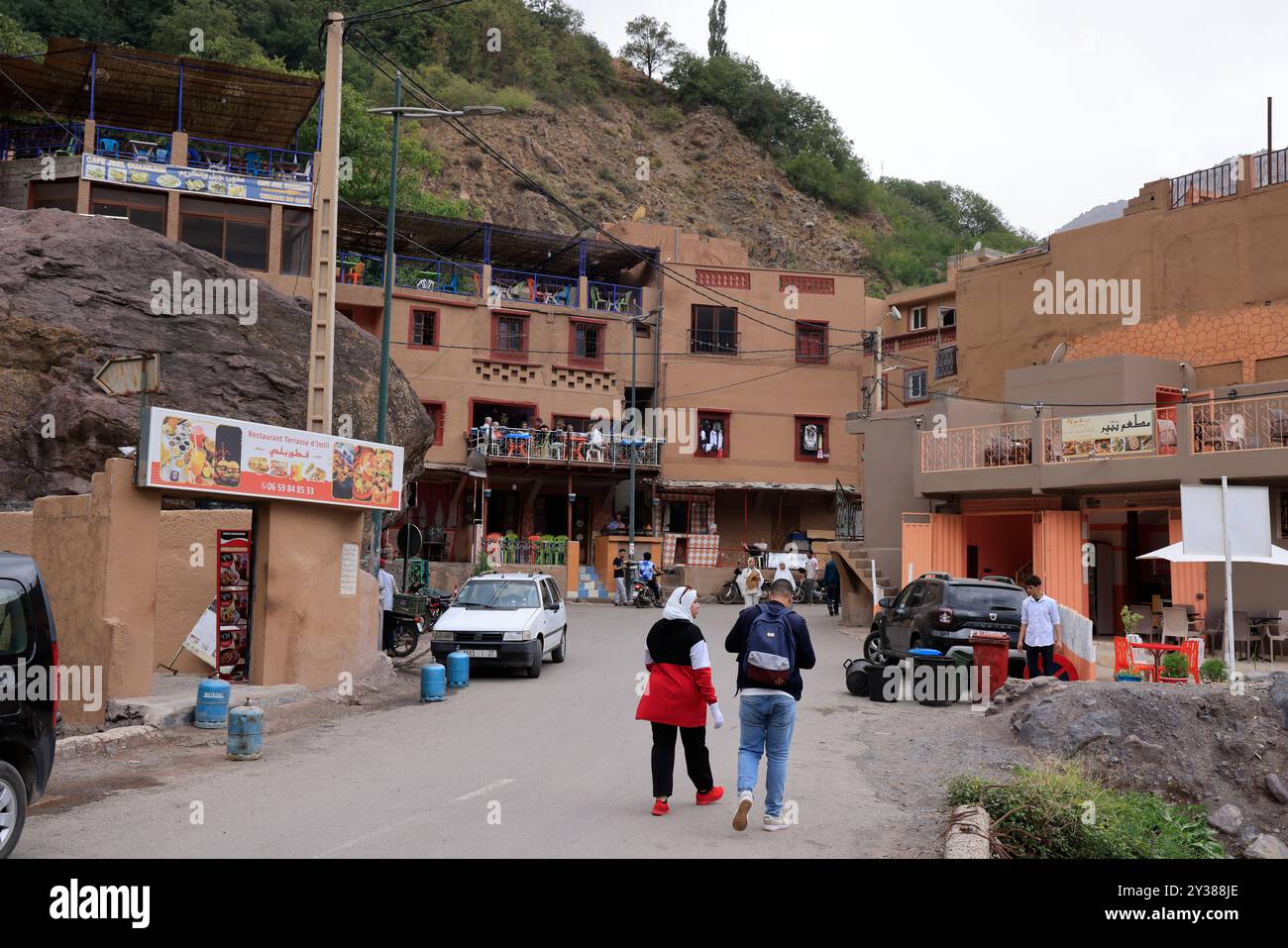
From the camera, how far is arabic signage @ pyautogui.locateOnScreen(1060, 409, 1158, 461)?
24.2 metres

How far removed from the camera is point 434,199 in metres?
55.4

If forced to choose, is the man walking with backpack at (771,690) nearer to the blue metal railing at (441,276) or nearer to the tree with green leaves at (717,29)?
the blue metal railing at (441,276)

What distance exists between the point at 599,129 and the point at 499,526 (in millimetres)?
44173

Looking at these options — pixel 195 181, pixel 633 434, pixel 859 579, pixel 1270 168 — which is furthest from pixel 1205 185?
pixel 195 181

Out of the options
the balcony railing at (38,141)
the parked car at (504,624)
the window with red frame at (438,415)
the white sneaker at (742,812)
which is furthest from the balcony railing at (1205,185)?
the balcony railing at (38,141)

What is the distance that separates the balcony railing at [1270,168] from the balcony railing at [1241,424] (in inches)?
311

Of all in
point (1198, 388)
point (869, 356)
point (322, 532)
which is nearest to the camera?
point (322, 532)

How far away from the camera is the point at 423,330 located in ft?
139

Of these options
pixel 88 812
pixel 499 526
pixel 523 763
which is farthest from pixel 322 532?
pixel 499 526

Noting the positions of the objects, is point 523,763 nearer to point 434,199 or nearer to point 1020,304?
point 1020,304

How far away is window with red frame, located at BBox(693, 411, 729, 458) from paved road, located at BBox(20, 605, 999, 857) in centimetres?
2929

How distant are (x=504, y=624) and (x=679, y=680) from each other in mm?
10652

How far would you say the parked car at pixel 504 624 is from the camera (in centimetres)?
1898

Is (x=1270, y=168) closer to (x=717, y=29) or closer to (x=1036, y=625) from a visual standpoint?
(x=1036, y=625)
